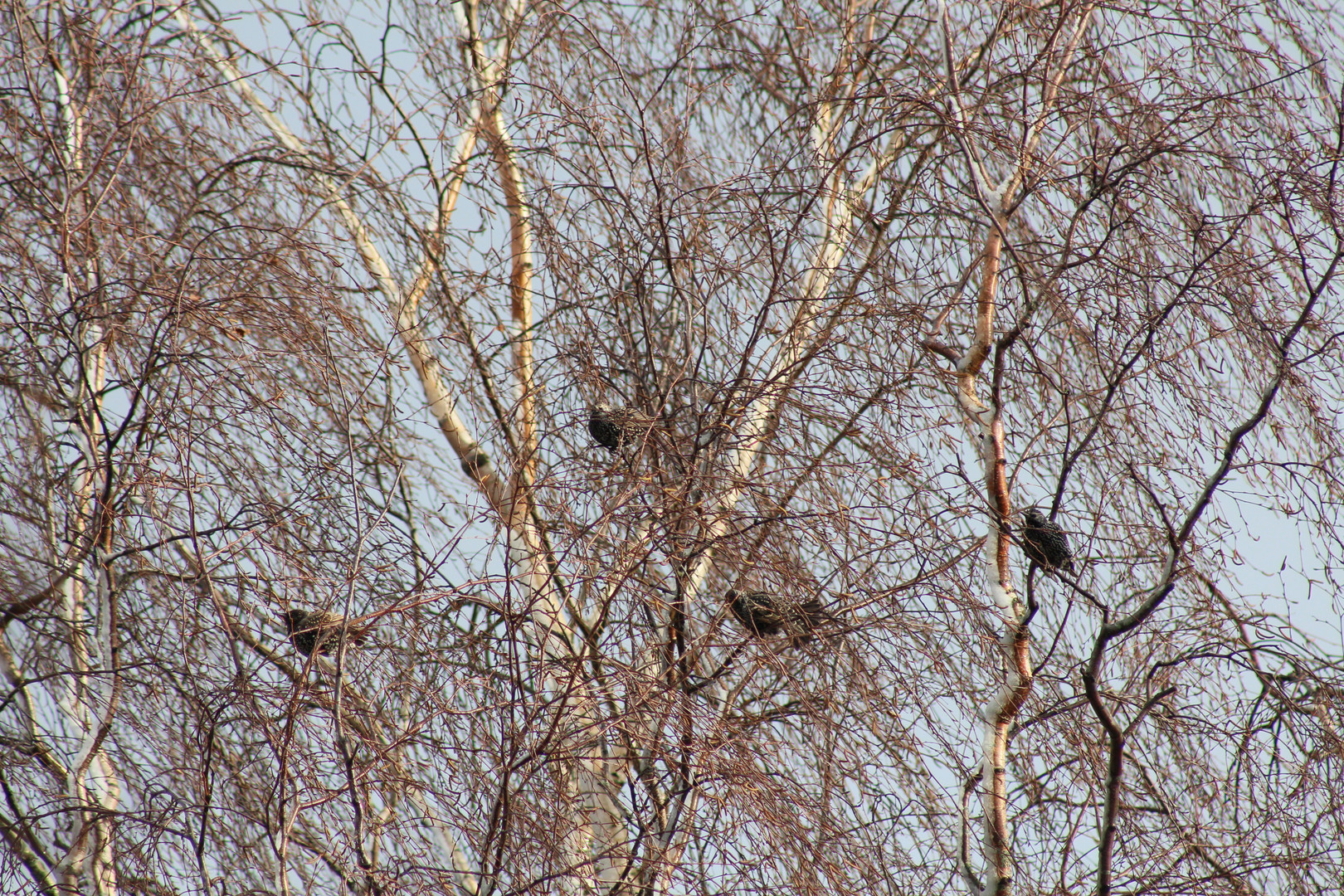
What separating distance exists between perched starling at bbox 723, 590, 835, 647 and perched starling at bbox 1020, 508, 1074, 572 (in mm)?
568

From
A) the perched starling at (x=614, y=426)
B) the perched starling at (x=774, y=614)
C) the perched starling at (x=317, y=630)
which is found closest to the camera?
the perched starling at (x=317, y=630)

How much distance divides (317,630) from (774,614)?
105cm

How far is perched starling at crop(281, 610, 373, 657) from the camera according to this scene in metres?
2.99

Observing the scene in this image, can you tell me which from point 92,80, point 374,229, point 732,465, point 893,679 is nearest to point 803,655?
point 893,679

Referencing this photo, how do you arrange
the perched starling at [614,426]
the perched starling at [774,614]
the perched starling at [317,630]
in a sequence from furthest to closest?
the perched starling at [614,426] → the perched starling at [774,614] → the perched starling at [317,630]

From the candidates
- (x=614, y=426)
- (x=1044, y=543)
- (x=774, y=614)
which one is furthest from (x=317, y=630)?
(x=1044, y=543)

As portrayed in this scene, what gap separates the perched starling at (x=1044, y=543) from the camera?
349 cm

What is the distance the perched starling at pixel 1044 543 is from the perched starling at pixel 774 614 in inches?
22.4

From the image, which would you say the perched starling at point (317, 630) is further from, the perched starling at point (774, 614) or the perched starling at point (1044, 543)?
the perched starling at point (1044, 543)

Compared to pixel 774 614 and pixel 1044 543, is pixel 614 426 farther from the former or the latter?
pixel 1044 543

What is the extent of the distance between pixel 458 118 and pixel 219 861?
8.48ft

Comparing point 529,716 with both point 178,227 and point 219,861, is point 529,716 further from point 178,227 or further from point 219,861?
point 178,227

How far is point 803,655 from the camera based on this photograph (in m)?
3.40

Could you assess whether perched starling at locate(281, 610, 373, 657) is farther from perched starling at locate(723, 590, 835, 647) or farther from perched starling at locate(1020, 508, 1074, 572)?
perched starling at locate(1020, 508, 1074, 572)
